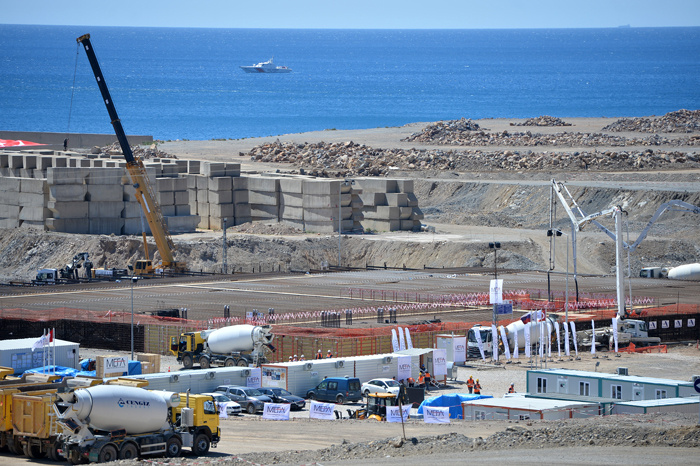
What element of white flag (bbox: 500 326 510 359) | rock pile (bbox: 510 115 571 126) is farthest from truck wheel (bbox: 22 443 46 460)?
rock pile (bbox: 510 115 571 126)

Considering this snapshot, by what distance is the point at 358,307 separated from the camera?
55844 millimetres

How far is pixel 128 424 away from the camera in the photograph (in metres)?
26.7

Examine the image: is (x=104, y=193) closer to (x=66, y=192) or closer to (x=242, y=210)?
(x=66, y=192)

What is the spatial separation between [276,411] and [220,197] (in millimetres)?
50323

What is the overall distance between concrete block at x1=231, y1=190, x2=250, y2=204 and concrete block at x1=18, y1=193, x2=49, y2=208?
13.8 m

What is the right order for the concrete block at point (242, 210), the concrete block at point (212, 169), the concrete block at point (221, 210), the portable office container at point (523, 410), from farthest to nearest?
1. the concrete block at point (212, 169)
2. the concrete block at point (242, 210)
3. the concrete block at point (221, 210)
4. the portable office container at point (523, 410)

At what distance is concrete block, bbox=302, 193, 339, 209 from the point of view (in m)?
80.5

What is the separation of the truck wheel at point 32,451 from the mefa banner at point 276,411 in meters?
7.96

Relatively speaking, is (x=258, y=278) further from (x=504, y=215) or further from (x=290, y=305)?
(x=504, y=215)

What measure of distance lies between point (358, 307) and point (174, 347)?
13519 mm

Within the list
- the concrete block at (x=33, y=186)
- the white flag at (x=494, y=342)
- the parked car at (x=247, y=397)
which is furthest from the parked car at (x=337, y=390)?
the concrete block at (x=33, y=186)

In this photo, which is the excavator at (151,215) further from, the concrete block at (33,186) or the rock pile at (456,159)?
the rock pile at (456,159)

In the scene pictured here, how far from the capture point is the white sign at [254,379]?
38.2 metres

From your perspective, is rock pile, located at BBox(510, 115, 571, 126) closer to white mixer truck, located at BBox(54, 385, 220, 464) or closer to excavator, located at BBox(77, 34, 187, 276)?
excavator, located at BBox(77, 34, 187, 276)
